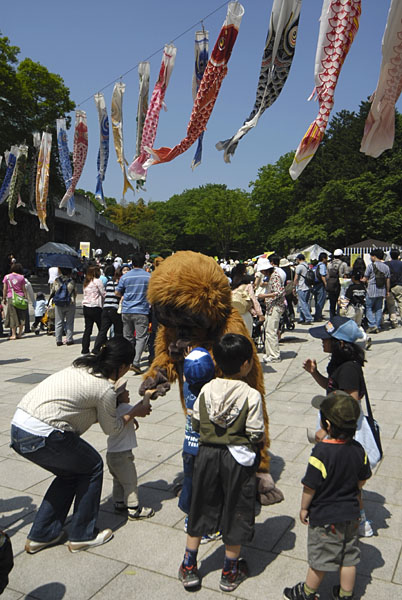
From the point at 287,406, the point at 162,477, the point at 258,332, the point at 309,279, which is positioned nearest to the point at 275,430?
the point at 287,406

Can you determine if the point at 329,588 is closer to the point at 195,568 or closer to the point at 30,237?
the point at 195,568

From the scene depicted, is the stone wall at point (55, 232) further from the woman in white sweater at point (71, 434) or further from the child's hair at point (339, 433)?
the child's hair at point (339, 433)

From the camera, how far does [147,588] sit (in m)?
2.72

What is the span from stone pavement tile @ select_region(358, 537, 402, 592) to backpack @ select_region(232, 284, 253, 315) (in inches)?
136

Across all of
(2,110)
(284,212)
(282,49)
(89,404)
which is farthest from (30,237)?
(89,404)

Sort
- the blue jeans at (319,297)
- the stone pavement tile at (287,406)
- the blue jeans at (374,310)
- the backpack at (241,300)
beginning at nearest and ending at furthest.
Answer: the stone pavement tile at (287,406)
the backpack at (241,300)
the blue jeans at (374,310)
the blue jeans at (319,297)

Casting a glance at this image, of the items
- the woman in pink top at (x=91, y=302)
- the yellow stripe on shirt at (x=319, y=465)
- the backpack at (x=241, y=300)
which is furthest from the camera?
the woman in pink top at (x=91, y=302)

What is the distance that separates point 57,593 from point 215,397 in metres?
1.34

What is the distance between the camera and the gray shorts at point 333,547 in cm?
246

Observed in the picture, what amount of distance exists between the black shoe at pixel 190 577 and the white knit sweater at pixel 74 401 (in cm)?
94

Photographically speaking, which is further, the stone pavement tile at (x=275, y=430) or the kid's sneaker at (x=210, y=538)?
the stone pavement tile at (x=275, y=430)

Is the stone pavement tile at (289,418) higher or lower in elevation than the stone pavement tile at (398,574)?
higher

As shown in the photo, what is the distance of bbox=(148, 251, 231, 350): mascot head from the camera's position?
362 centimetres

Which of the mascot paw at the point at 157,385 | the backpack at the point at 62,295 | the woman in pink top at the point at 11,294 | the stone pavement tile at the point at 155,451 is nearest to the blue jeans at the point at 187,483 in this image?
the mascot paw at the point at 157,385
